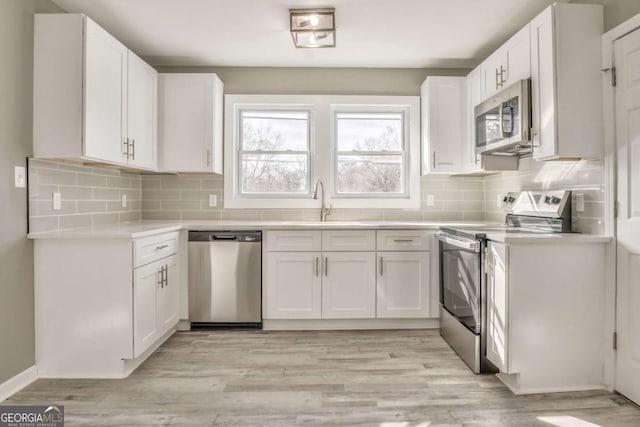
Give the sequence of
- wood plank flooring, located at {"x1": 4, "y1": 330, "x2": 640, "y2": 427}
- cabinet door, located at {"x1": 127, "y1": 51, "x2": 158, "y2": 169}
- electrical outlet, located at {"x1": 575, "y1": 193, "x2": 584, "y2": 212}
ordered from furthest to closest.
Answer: cabinet door, located at {"x1": 127, "y1": 51, "x2": 158, "y2": 169} < electrical outlet, located at {"x1": 575, "y1": 193, "x2": 584, "y2": 212} < wood plank flooring, located at {"x1": 4, "y1": 330, "x2": 640, "y2": 427}

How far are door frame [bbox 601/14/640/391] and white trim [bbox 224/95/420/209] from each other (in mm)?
1662

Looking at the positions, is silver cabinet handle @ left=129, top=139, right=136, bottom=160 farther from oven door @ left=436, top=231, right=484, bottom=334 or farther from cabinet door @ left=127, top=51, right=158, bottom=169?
oven door @ left=436, top=231, right=484, bottom=334

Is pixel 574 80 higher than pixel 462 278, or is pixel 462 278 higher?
pixel 574 80

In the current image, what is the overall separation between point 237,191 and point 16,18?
2.04 metres

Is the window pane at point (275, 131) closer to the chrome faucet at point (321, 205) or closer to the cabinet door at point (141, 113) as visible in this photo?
the chrome faucet at point (321, 205)

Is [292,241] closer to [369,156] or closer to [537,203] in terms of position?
[369,156]

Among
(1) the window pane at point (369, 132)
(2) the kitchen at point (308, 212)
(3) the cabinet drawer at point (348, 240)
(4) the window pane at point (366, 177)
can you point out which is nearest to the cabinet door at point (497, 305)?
(2) the kitchen at point (308, 212)

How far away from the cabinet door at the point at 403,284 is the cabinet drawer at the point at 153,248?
1.72 m

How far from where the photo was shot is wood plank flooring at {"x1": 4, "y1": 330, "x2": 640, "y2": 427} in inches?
73.9

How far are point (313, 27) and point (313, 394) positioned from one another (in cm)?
250

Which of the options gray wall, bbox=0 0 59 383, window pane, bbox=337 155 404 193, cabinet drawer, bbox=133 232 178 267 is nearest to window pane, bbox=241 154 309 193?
window pane, bbox=337 155 404 193

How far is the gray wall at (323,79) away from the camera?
12.0 feet

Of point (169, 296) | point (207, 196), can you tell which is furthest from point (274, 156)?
point (169, 296)

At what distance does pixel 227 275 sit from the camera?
123 inches
